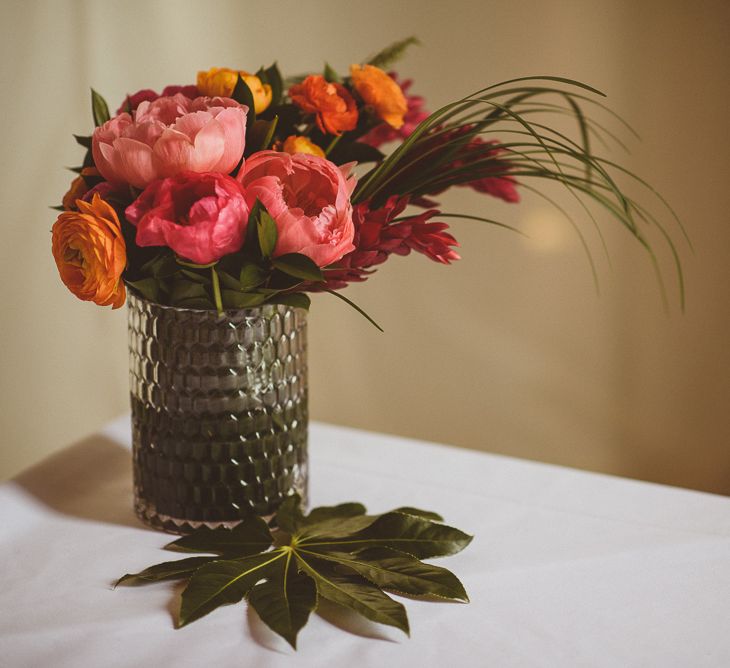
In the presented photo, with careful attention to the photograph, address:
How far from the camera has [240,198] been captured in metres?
0.65

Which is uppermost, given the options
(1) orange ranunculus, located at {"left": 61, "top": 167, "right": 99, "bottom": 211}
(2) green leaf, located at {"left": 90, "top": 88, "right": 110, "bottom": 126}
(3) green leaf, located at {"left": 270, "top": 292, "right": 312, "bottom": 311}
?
(2) green leaf, located at {"left": 90, "top": 88, "right": 110, "bottom": 126}

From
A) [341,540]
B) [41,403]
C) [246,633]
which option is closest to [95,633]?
[246,633]

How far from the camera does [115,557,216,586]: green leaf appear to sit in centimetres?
68

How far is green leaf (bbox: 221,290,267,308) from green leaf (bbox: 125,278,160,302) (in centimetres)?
6

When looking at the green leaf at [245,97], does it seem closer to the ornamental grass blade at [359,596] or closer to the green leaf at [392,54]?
the green leaf at [392,54]

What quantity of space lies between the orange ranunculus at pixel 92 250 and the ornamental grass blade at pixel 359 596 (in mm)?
285

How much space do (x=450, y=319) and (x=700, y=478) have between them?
1.84ft

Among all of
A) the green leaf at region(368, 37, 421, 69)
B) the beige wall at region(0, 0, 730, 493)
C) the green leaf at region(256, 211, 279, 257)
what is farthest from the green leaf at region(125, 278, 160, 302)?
the beige wall at region(0, 0, 730, 493)

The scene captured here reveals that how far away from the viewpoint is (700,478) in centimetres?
155

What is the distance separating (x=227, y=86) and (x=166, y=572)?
43cm

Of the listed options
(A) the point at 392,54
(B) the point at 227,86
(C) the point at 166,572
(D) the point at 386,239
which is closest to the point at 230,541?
(C) the point at 166,572

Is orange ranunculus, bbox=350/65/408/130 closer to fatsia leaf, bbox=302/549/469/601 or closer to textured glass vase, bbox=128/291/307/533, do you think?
textured glass vase, bbox=128/291/307/533

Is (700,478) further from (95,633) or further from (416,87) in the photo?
(95,633)

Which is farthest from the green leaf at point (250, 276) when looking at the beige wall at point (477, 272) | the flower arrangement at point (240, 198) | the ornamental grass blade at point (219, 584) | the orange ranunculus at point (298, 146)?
the beige wall at point (477, 272)
